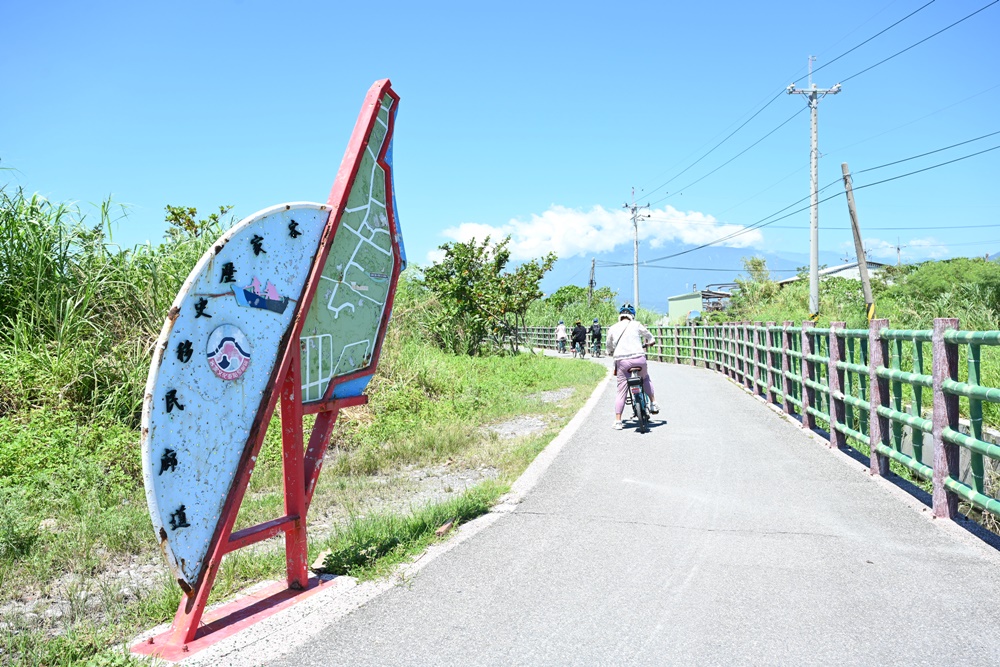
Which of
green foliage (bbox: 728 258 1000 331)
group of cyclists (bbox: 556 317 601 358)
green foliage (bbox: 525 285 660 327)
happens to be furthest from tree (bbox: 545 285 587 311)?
group of cyclists (bbox: 556 317 601 358)

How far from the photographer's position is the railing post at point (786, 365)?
11.5 metres

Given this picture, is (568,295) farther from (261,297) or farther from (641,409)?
(261,297)

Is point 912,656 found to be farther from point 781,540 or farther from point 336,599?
point 336,599

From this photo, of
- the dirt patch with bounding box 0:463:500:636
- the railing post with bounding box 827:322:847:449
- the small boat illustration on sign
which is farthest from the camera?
the railing post with bounding box 827:322:847:449

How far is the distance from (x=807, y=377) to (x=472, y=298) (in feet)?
59.3

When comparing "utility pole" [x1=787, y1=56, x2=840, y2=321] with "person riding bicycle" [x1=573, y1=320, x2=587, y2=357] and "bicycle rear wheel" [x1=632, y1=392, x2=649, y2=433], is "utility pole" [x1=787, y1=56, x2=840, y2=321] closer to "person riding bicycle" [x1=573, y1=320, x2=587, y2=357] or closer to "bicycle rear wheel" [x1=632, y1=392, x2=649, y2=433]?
"person riding bicycle" [x1=573, y1=320, x2=587, y2=357]

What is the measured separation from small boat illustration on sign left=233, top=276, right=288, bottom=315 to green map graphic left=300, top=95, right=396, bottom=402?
27 centimetres

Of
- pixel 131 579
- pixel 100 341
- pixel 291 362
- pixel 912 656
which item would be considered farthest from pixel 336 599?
pixel 100 341

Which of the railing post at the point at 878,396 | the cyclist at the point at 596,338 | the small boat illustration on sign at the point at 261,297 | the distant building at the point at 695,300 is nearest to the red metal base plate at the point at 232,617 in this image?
the small boat illustration on sign at the point at 261,297

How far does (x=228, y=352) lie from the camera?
12.0 feet

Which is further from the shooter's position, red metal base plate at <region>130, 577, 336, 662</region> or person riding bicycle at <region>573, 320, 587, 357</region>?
person riding bicycle at <region>573, 320, 587, 357</region>

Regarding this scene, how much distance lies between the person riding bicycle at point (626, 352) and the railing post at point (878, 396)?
3430mm

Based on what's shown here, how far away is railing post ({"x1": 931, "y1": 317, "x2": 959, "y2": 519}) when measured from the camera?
571 cm

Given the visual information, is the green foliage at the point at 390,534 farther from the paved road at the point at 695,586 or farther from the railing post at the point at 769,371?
the railing post at the point at 769,371
